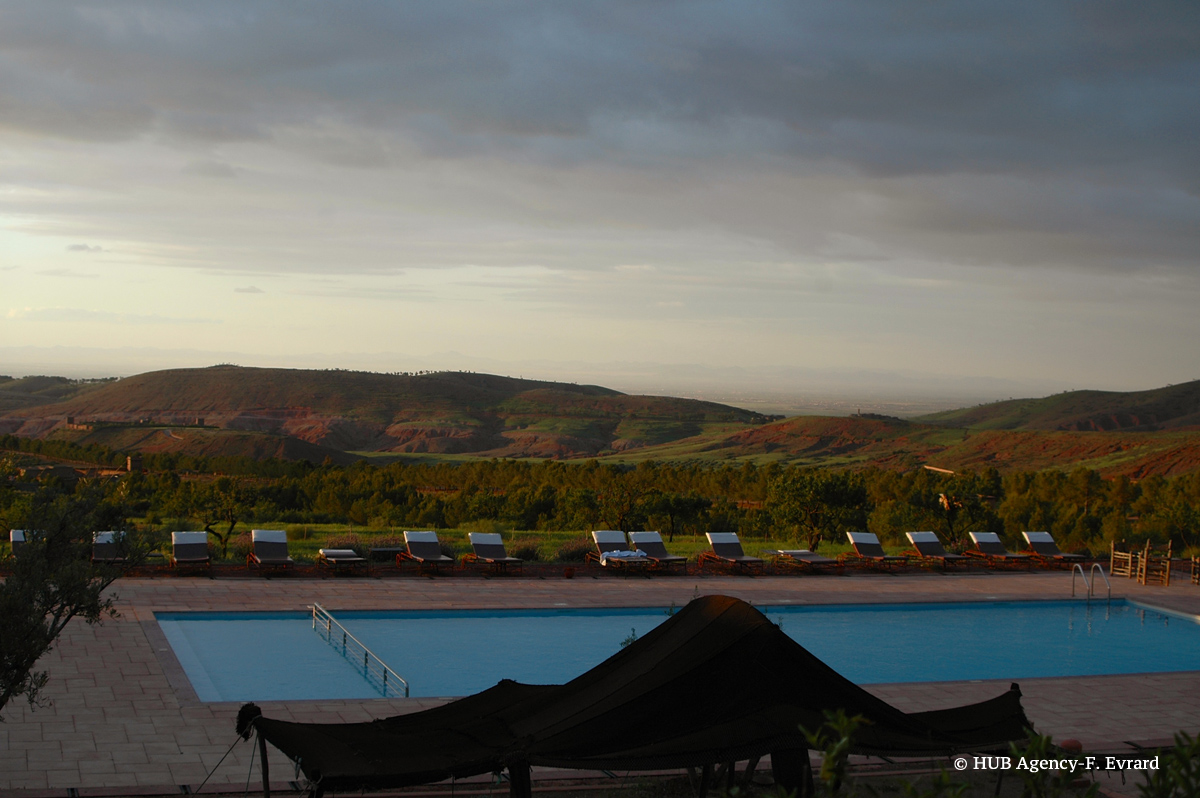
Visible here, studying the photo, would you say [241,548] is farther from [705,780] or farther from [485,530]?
[705,780]

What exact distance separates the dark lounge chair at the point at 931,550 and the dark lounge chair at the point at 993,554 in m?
0.42

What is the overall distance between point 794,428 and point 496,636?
59.8 meters

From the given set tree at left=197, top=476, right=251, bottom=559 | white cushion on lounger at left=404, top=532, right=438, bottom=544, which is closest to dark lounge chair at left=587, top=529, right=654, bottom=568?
white cushion on lounger at left=404, top=532, right=438, bottom=544

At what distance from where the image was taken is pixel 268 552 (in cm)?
1258

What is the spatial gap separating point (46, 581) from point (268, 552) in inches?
325

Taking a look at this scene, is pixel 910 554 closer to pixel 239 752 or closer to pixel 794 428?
pixel 239 752

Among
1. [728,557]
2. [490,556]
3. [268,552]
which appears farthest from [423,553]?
[728,557]

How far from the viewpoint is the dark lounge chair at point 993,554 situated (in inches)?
615

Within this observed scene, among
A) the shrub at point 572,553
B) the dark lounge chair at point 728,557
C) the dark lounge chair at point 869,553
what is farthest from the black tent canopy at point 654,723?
the dark lounge chair at point 869,553

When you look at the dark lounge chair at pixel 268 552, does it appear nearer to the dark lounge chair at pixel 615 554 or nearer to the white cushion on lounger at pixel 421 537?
the white cushion on lounger at pixel 421 537

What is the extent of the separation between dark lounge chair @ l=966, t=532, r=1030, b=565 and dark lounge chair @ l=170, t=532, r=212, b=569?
11687mm

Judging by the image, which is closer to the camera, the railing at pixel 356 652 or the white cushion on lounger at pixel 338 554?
the railing at pixel 356 652

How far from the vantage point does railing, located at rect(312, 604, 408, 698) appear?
8.35 m

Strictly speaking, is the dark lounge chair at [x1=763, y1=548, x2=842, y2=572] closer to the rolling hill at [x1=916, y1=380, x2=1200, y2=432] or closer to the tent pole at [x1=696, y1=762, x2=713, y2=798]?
the tent pole at [x1=696, y1=762, x2=713, y2=798]
